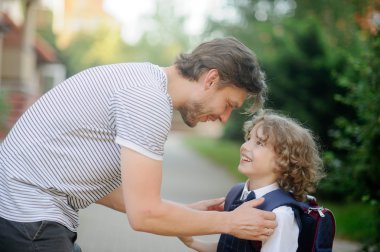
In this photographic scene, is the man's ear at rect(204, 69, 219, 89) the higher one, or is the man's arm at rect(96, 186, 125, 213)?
the man's ear at rect(204, 69, 219, 89)

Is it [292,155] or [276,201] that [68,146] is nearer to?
[276,201]

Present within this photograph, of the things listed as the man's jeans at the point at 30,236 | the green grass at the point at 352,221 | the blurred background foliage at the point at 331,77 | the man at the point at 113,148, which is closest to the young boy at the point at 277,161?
the man at the point at 113,148

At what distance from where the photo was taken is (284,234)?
3033 millimetres

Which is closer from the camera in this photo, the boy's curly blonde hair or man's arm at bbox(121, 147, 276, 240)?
man's arm at bbox(121, 147, 276, 240)

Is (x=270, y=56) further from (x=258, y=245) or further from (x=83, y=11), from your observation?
(x=83, y=11)

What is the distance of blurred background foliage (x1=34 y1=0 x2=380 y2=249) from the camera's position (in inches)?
256

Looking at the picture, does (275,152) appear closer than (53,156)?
No

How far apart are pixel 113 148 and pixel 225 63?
0.63 metres

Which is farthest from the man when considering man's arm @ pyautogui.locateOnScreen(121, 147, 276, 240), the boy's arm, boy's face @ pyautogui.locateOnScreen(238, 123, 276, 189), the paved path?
the paved path

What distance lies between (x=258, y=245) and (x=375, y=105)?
3.52m

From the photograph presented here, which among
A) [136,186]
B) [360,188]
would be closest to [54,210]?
[136,186]

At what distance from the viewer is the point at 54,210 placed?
2.86 m

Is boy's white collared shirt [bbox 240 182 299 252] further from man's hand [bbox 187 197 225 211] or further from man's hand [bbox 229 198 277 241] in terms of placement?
man's hand [bbox 187 197 225 211]

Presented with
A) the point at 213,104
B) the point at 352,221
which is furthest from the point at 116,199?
the point at 352,221
